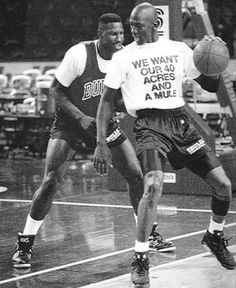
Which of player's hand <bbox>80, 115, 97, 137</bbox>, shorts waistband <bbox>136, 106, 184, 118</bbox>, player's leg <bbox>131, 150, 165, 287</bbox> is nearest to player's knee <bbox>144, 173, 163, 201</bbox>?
player's leg <bbox>131, 150, 165, 287</bbox>

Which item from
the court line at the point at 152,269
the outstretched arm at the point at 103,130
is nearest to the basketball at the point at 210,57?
the outstretched arm at the point at 103,130

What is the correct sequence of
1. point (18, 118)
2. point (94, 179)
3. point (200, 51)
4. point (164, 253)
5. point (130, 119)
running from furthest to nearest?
point (18, 118) → point (94, 179) → point (130, 119) → point (164, 253) → point (200, 51)

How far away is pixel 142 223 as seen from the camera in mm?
6473

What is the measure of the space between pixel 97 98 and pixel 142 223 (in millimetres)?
1589

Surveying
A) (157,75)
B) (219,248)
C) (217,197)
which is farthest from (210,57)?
(219,248)

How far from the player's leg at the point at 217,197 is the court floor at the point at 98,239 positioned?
0.12m

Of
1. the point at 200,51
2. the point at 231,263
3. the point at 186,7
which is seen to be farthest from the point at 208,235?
the point at 186,7

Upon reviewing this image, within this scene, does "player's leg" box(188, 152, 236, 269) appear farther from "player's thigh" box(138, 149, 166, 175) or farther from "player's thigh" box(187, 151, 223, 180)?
"player's thigh" box(138, 149, 166, 175)

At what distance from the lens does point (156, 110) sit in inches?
267

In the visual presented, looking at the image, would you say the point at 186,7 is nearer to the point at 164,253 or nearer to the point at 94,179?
the point at 94,179

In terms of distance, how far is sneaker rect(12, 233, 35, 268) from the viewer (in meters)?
7.24

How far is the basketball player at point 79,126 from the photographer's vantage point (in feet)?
24.1

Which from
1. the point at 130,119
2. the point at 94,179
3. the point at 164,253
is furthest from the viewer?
the point at 94,179

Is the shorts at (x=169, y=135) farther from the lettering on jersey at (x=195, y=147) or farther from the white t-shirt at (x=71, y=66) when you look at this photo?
the white t-shirt at (x=71, y=66)
